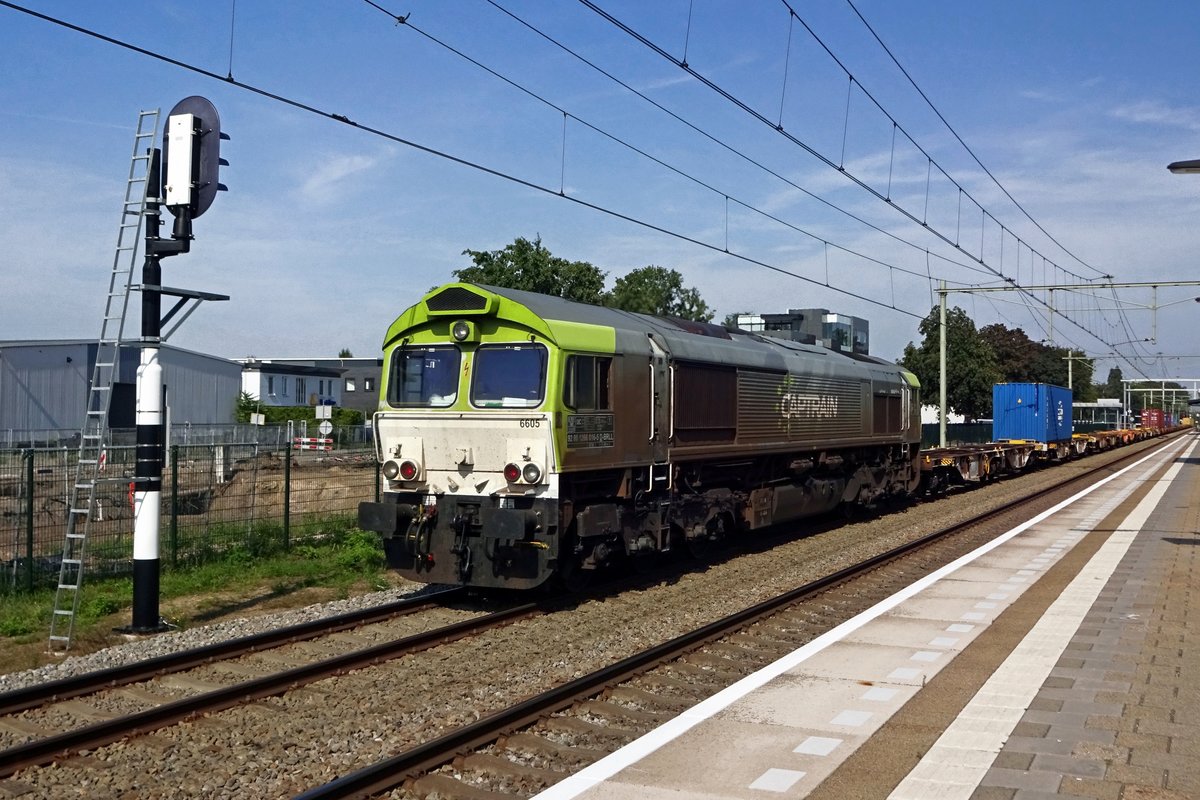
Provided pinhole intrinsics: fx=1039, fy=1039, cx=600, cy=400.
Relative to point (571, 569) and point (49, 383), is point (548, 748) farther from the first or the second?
point (49, 383)

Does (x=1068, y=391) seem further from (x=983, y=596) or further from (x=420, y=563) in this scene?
(x=420, y=563)

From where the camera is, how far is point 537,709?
7.41 m

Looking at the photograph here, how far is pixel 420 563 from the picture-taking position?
38.9 ft

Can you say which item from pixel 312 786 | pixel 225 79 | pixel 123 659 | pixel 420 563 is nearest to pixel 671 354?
pixel 420 563

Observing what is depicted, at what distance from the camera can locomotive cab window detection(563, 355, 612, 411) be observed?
1159 cm

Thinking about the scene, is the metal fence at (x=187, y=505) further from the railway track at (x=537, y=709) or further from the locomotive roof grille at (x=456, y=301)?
the railway track at (x=537, y=709)

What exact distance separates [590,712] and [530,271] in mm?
44229

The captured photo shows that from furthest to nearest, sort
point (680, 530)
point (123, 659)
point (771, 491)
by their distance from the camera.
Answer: point (771, 491)
point (680, 530)
point (123, 659)

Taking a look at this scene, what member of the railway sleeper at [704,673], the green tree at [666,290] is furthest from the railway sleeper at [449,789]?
the green tree at [666,290]

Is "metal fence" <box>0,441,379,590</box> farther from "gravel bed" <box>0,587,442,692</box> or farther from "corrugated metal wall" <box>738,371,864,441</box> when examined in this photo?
"corrugated metal wall" <box>738,371,864,441</box>

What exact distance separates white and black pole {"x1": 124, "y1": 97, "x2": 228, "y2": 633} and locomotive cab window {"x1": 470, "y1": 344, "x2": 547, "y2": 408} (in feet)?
10.5

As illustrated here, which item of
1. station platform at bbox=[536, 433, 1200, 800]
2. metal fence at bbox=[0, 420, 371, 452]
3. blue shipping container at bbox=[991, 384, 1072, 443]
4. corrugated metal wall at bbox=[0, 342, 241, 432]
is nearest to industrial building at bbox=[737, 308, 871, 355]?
blue shipping container at bbox=[991, 384, 1072, 443]

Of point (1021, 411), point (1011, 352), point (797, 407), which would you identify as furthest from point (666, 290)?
point (797, 407)

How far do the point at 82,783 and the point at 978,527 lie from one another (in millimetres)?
17613
